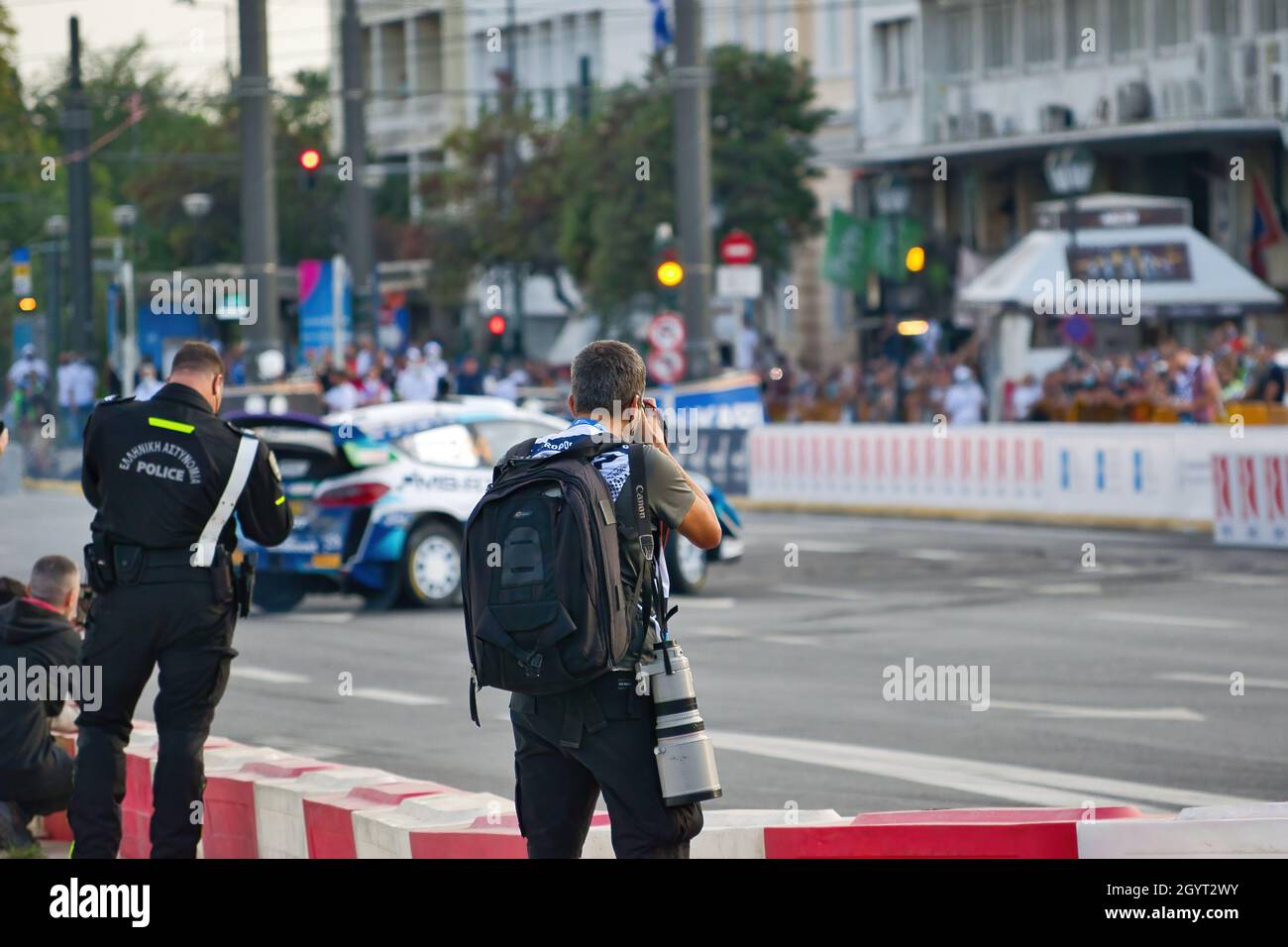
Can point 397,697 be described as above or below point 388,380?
below

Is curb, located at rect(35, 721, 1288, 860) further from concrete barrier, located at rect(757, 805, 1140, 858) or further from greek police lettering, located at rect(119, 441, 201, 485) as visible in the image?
greek police lettering, located at rect(119, 441, 201, 485)

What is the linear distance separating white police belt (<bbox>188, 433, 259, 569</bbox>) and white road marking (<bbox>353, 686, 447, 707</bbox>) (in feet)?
16.6

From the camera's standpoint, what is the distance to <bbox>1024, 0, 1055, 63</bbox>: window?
4503cm

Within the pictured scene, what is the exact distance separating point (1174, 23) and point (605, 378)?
38440 mm

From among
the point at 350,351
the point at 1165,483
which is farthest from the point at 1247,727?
the point at 350,351

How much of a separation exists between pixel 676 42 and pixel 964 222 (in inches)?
779

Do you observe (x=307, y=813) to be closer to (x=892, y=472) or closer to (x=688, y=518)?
(x=688, y=518)

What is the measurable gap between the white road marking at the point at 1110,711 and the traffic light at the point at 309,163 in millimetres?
22307

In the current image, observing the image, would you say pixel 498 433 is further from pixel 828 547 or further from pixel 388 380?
pixel 388 380

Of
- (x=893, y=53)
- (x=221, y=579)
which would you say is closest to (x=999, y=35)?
(x=893, y=53)

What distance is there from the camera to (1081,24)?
44.7 meters

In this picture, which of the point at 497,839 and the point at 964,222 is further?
the point at 964,222

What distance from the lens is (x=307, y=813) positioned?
299 inches

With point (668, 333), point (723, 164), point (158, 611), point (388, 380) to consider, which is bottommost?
Result: point (158, 611)
